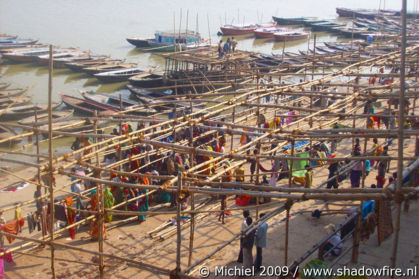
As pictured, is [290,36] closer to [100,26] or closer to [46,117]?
[100,26]

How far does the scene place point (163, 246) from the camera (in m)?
7.54

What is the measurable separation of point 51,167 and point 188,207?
12.6 ft

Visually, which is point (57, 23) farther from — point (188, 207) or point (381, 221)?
point (381, 221)

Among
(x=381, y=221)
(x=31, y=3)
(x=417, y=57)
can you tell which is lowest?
(x=381, y=221)

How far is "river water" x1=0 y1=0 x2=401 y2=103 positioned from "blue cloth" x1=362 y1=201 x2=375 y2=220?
58.9 ft

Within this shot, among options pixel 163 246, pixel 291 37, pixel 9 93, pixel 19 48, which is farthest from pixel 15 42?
pixel 163 246

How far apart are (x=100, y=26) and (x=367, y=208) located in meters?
43.9

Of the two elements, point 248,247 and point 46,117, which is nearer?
point 248,247

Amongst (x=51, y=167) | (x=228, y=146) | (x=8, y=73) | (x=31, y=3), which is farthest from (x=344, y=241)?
(x=31, y=3)

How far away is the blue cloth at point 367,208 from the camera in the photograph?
674cm

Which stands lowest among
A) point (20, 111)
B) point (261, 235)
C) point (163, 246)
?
point (163, 246)

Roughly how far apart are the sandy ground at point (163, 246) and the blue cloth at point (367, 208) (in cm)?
82

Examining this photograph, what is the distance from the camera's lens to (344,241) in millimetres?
6805

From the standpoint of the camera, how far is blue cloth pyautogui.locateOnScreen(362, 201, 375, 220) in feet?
22.1
